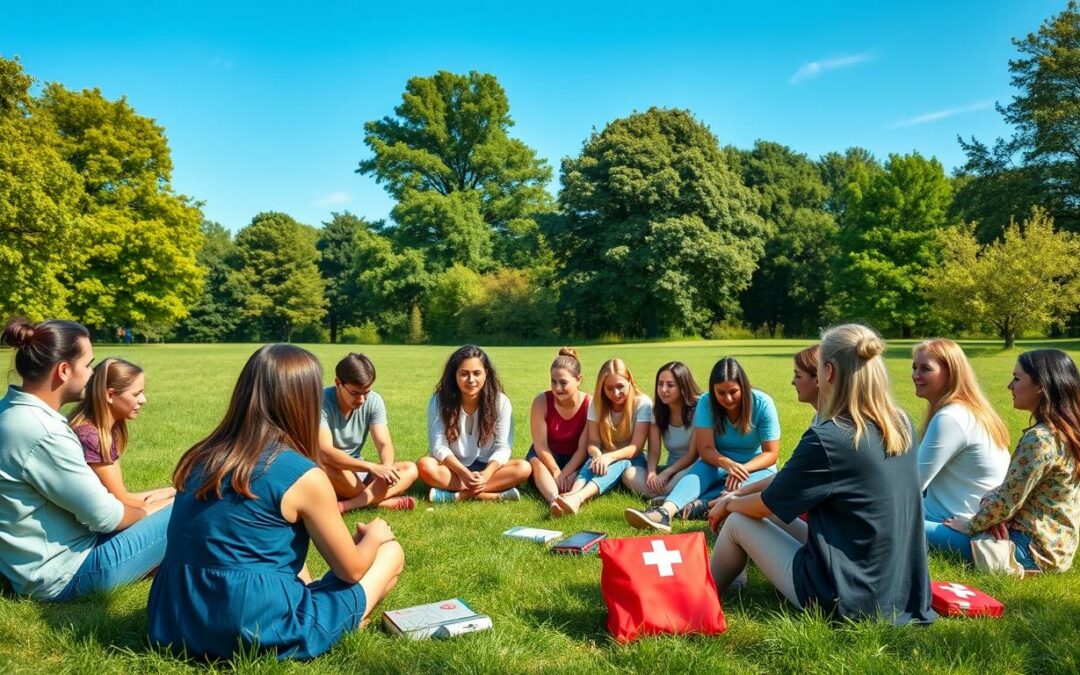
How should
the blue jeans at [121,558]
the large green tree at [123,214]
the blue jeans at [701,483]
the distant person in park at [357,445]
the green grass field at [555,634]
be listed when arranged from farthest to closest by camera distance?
the large green tree at [123,214]
the distant person in park at [357,445]
the blue jeans at [701,483]
the blue jeans at [121,558]
the green grass field at [555,634]

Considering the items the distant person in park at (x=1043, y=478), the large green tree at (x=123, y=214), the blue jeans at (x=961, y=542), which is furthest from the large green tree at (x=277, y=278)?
the distant person in park at (x=1043, y=478)

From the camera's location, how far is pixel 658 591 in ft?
12.2

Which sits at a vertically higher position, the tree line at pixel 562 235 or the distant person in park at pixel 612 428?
the tree line at pixel 562 235

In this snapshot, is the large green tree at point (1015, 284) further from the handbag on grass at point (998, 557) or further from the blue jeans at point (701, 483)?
the handbag on grass at point (998, 557)

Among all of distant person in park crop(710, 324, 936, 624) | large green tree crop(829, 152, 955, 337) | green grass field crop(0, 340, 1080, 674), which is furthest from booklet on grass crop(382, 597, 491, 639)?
large green tree crop(829, 152, 955, 337)

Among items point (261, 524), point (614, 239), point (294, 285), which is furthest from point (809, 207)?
point (261, 524)

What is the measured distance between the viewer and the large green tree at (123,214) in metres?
38.3

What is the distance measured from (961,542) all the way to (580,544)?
244cm

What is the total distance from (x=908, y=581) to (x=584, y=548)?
7.16 feet

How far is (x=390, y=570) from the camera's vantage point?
12.4 feet

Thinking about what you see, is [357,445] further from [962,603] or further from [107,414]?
[962,603]

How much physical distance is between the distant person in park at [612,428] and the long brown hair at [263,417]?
12.9 ft

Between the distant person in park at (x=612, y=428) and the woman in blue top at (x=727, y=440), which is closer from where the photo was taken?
the woman in blue top at (x=727, y=440)

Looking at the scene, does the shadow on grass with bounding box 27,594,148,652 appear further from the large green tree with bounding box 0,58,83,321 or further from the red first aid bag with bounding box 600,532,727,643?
the large green tree with bounding box 0,58,83,321
